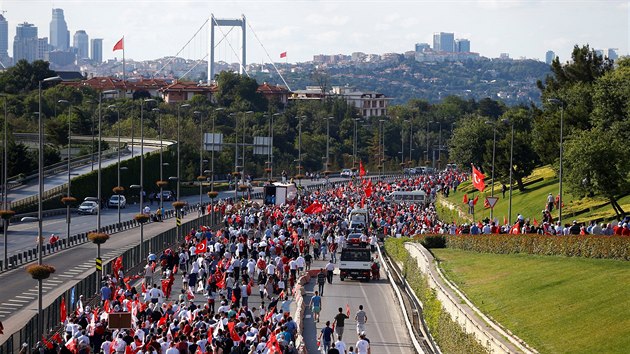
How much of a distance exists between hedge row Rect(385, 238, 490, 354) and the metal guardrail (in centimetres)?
1061

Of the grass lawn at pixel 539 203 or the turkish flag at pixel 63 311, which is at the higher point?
the grass lawn at pixel 539 203

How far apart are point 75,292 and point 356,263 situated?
14.9 meters

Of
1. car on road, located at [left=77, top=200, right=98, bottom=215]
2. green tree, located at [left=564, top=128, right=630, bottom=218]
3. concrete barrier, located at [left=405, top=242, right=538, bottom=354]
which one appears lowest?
car on road, located at [left=77, top=200, right=98, bottom=215]

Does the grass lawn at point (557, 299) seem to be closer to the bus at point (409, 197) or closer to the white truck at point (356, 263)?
the white truck at point (356, 263)

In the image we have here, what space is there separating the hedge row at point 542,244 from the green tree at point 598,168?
6.73m

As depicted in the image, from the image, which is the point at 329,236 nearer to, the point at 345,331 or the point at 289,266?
the point at 289,266

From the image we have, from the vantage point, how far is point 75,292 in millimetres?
36875

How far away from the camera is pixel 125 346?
89.0 ft

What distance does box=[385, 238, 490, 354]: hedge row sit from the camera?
28.5m

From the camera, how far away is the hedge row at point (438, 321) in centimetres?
2852

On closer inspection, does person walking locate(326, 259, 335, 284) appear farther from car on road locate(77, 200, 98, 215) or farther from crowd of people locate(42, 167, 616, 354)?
car on road locate(77, 200, 98, 215)

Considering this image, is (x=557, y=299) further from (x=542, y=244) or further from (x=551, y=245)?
(x=542, y=244)

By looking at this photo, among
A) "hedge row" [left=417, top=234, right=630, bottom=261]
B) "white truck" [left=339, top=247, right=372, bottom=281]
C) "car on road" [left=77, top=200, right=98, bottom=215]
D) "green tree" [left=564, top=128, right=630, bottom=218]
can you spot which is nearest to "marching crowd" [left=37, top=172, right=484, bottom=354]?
"white truck" [left=339, top=247, right=372, bottom=281]

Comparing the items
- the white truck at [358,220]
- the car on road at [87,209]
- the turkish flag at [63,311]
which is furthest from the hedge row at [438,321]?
the car on road at [87,209]
